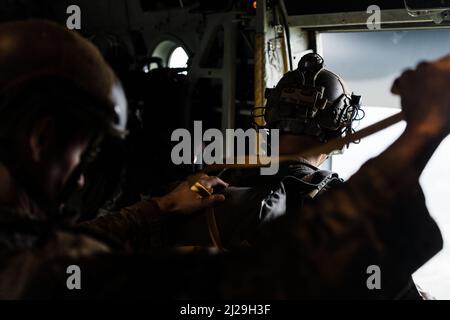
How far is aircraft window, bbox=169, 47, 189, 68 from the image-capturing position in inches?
181

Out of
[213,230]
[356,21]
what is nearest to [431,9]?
[356,21]

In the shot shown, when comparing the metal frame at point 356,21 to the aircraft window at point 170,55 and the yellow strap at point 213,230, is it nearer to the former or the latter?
the aircraft window at point 170,55

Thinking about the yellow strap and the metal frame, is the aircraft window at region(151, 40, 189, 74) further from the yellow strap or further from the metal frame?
the yellow strap

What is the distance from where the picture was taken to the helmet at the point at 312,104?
222cm

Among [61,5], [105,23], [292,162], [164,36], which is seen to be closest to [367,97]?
[292,162]

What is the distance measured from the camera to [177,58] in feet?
15.2

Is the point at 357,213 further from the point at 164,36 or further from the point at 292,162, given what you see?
the point at 164,36

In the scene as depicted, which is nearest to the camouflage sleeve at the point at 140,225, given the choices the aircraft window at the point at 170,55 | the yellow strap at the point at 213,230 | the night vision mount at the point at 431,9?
the yellow strap at the point at 213,230

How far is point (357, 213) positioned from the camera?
0.86 m

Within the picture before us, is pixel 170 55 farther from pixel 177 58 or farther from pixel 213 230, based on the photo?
pixel 213 230

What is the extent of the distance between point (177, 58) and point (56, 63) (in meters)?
3.69

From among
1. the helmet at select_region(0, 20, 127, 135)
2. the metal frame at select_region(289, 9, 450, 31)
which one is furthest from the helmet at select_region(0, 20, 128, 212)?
the metal frame at select_region(289, 9, 450, 31)

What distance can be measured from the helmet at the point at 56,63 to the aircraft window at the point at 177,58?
11.5 ft
